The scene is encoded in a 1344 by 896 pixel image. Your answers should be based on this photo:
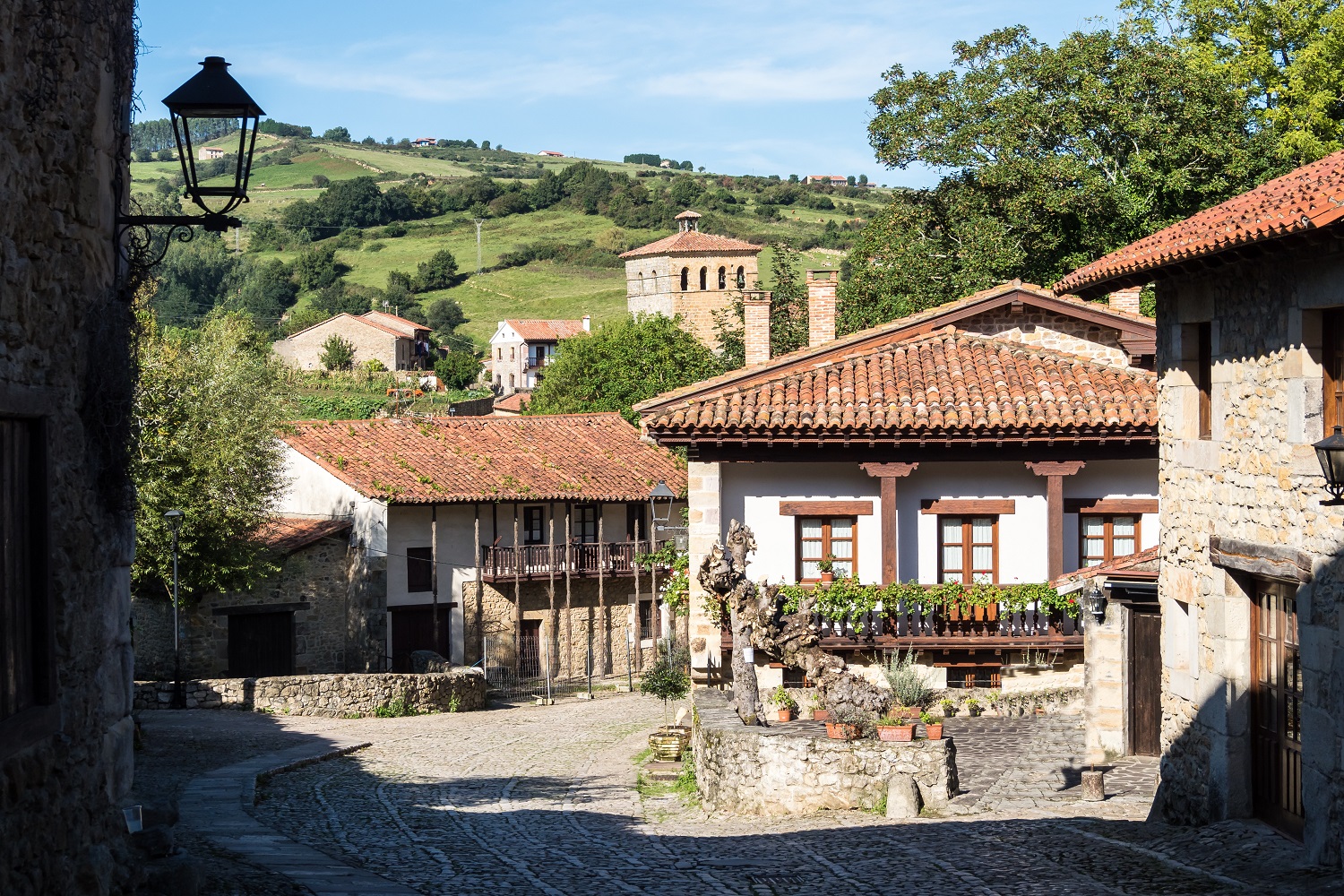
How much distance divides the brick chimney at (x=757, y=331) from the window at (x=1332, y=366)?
1480cm

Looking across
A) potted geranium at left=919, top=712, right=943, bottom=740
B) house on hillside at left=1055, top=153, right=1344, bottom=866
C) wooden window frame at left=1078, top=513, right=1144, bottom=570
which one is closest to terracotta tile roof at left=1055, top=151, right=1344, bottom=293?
house on hillside at left=1055, top=153, right=1344, bottom=866

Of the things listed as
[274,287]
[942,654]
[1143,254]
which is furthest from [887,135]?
[274,287]

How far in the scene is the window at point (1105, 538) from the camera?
852 inches

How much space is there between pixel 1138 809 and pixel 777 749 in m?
3.59

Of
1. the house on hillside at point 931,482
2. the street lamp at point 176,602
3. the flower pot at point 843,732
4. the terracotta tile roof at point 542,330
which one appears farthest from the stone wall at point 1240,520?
the terracotta tile roof at point 542,330

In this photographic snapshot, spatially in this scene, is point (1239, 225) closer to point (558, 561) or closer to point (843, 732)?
point (843, 732)

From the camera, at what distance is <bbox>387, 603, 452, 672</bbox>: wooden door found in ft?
119

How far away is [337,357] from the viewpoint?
264 feet

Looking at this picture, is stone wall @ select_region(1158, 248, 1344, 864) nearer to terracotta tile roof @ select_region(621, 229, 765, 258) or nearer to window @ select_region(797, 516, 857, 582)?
window @ select_region(797, 516, 857, 582)

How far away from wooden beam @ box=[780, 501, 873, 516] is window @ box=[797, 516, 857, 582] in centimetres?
13

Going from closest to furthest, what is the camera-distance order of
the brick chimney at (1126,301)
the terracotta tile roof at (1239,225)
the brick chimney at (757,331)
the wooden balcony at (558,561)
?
the terracotta tile roof at (1239,225) → the brick chimney at (1126,301) → the brick chimney at (757,331) → the wooden balcony at (558,561)

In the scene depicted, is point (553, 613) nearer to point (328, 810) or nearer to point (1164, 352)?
point (328, 810)

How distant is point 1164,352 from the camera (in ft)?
43.2

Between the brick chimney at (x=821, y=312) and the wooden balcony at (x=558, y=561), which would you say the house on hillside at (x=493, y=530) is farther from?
the brick chimney at (x=821, y=312)
